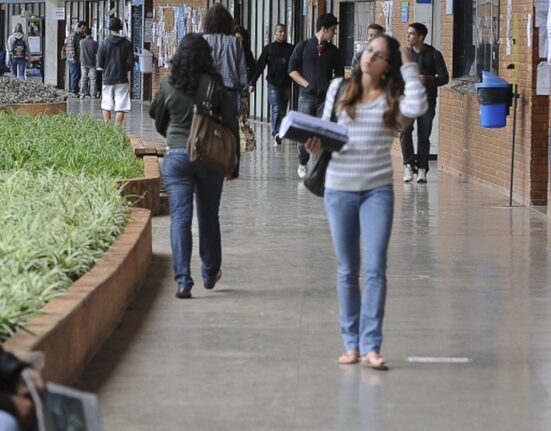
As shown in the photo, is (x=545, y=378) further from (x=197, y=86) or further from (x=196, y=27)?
(x=196, y=27)

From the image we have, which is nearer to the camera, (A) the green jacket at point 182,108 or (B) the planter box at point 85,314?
(B) the planter box at point 85,314

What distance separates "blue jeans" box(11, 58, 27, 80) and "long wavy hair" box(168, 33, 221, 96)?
42.6 m

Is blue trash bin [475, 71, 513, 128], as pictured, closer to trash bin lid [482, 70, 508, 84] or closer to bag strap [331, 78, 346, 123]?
trash bin lid [482, 70, 508, 84]

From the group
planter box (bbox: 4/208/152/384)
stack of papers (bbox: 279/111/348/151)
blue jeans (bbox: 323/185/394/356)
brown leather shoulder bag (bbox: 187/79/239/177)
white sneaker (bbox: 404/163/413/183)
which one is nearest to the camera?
planter box (bbox: 4/208/152/384)

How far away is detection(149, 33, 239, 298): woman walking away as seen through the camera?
34.4ft

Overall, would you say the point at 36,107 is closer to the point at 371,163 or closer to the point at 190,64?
the point at 190,64

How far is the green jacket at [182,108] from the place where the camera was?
34.5 feet

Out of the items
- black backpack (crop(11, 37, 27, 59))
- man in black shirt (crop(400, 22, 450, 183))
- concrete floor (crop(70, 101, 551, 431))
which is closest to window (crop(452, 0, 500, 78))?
man in black shirt (crop(400, 22, 450, 183))

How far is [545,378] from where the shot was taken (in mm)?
8352

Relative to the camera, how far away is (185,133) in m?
10.6

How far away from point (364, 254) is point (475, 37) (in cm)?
1209

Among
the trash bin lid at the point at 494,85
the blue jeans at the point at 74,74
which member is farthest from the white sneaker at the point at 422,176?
the blue jeans at the point at 74,74

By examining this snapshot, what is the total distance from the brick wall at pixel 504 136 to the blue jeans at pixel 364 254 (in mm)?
8315

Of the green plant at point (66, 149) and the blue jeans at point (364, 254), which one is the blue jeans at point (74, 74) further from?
the blue jeans at point (364, 254)
